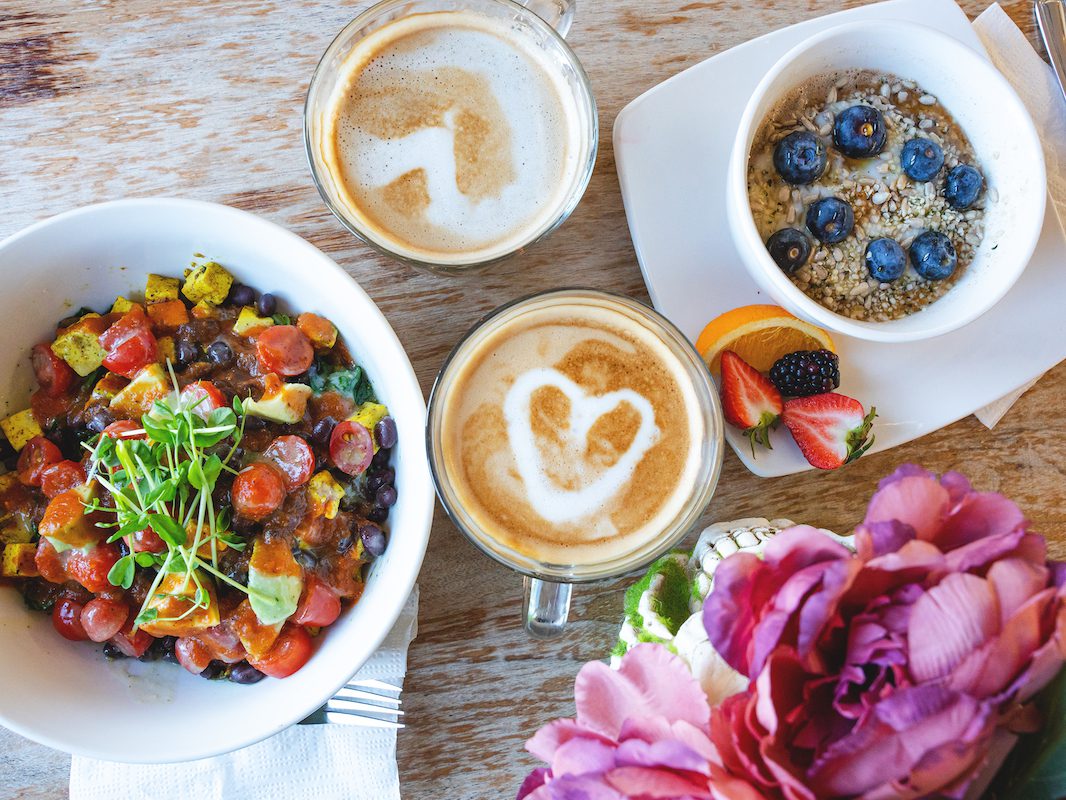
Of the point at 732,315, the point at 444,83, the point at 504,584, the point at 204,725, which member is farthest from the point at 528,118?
the point at 204,725

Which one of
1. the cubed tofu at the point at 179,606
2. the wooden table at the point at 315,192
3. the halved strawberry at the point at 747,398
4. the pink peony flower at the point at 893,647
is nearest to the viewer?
the pink peony flower at the point at 893,647

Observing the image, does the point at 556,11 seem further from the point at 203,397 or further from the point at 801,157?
the point at 203,397

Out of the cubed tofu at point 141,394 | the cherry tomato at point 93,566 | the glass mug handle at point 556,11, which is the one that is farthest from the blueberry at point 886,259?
the cherry tomato at point 93,566

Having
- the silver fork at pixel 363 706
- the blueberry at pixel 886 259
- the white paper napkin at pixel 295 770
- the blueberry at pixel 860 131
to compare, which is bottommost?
the white paper napkin at pixel 295 770

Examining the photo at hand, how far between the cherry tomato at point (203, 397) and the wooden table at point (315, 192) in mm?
391

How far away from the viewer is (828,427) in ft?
5.31

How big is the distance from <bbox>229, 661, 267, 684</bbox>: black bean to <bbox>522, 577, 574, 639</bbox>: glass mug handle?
46 cm

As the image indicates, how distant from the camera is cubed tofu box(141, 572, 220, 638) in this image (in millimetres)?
1386

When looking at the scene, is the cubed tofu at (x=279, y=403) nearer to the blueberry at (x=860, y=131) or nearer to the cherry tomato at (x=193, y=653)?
the cherry tomato at (x=193, y=653)

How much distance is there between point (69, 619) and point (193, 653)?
212 millimetres

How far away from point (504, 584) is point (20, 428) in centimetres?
87

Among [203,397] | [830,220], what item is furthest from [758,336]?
[203,397]

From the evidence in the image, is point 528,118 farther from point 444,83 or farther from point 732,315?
point 732,315

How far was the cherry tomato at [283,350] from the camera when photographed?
1462mm
